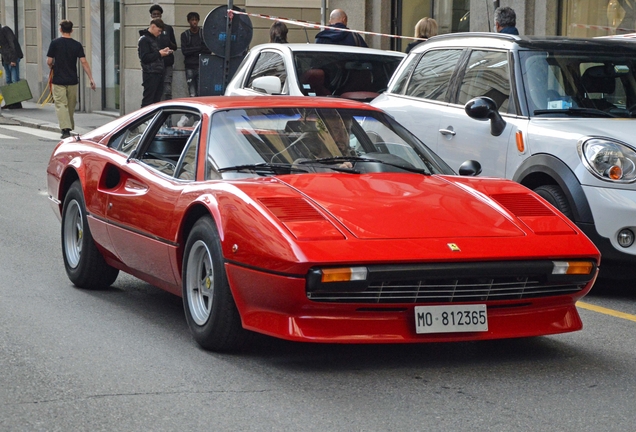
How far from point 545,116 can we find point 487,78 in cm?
77

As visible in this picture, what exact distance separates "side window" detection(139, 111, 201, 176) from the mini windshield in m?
2.60

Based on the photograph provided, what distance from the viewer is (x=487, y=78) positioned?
8844mm

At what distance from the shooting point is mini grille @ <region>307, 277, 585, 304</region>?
204 inches

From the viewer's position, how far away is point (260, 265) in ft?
17.1

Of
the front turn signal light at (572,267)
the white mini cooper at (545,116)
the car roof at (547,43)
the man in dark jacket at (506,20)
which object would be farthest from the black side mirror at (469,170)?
the man in dark jacket at (506,20)

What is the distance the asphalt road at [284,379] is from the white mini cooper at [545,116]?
80 centimetres

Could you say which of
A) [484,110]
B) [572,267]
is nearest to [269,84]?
[484,110]

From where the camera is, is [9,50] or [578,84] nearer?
[578,84]

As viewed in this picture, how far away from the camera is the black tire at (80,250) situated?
7.34 m

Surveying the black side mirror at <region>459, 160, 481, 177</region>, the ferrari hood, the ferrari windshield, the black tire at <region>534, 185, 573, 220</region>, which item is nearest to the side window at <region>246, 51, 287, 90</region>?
the black tire at <region>534, 185, 573, 220</region>

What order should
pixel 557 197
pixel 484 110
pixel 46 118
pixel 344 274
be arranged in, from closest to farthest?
pixel 344 274 < pixel 557 197 < pixel 484 110 < pixel 46 118

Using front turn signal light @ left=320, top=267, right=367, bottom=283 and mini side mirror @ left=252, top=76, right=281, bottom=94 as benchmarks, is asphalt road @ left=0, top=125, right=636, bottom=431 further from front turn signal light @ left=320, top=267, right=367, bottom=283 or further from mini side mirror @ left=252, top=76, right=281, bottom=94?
mini side mirror @ left=252, top=76, right=281, bottom=94

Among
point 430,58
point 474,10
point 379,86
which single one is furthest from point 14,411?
point 474,10

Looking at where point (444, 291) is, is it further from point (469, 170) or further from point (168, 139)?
point (168, 139)
